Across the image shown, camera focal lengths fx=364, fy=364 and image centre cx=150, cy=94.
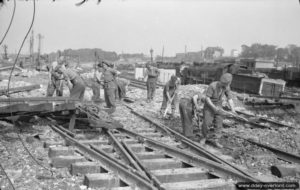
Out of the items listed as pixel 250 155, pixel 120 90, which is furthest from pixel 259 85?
pixel 250 155

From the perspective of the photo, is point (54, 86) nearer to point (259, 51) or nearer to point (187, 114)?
point (187, 114)

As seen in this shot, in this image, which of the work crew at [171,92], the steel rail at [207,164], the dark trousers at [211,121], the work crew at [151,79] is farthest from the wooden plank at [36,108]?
the work crew at [151,79]

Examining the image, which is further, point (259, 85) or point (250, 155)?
point (259, 85)

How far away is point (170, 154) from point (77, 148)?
1775 millimetres

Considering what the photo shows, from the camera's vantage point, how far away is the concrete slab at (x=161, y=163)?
6.02 metres

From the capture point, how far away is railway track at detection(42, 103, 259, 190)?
506 cm

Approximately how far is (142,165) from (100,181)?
857 mm

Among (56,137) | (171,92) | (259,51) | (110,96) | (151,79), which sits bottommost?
(56,137)

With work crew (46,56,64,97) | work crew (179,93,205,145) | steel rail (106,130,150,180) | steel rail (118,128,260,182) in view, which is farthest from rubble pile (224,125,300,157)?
work crew (46,56,64,97)

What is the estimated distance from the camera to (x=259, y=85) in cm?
2252

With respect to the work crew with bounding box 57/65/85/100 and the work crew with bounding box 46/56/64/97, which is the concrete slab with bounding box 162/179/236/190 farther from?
the work crew with bounding box 46/56/64/97

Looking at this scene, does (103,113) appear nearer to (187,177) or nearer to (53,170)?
(53,170)

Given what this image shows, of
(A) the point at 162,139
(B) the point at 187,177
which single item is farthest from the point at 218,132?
(B) the point at 187,177

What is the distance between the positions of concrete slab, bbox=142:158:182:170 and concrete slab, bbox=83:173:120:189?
3.05 ft
